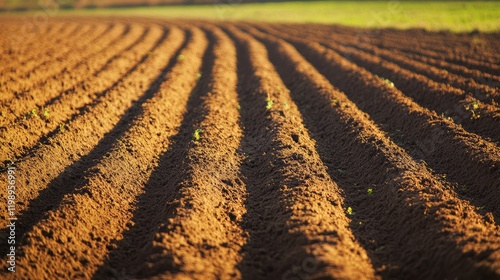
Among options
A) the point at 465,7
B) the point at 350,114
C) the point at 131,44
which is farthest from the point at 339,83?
the point at 465,7

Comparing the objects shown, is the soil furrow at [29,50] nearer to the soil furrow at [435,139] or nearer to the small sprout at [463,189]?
the soil furrow at [435,139]

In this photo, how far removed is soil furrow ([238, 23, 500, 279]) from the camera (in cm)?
462

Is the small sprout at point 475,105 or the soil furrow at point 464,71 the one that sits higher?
the soil furrow at point 464,71

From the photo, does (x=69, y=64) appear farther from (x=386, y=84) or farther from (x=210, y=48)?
(x=386, y=84)

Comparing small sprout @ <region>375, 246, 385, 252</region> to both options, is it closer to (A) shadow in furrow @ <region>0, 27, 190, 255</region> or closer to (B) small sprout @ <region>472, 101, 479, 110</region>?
(A) shadow in furrow @ <region>0, 27, 190, 255</region>

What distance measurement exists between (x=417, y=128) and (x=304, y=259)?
17.1ft

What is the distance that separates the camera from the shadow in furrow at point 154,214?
15.7 ft

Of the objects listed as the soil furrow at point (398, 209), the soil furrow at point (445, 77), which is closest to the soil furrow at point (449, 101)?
the soil furrow at point (445, 77)

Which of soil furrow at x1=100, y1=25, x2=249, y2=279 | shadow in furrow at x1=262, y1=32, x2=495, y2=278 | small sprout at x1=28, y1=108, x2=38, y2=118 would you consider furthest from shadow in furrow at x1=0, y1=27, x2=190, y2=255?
shadow in furrow at x1=262, y1=32, x2=495, y2=278

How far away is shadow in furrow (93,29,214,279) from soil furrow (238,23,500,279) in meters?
2.65

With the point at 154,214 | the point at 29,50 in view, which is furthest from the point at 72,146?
the point at 29,50

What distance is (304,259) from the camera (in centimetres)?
452

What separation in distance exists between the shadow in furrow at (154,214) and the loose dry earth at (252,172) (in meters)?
0.03

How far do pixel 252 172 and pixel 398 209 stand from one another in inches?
103
